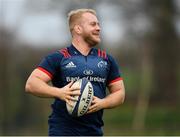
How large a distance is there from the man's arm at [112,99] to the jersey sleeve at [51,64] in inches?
20.8

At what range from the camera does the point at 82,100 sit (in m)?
6.37

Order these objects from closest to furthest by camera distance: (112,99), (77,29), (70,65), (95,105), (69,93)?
(69,93) < (95,105) < (70,65) < (112,99) < (77,29)

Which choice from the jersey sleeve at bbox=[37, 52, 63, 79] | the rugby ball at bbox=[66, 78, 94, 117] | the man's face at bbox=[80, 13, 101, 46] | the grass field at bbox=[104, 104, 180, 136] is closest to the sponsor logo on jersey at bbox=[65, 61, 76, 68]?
the jersey sleeve at bbox=[37, 52, 63, 79]

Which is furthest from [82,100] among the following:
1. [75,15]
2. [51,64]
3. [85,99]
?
[75,15]

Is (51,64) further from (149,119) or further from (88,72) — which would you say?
(149,119)

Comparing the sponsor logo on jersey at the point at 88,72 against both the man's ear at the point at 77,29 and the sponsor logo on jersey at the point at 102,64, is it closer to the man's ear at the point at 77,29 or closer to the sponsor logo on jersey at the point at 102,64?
the sponsor logo on jersey at the point at 102,64

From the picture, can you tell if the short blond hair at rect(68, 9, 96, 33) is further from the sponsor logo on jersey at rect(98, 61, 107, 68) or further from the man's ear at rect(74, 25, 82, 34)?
the sponsor logo on jersey at rect(98, 61, 107, 68)

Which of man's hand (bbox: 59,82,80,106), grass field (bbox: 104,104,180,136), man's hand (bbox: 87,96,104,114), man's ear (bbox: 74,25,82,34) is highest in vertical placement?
man's ear (bbox: 74,25,82,34)

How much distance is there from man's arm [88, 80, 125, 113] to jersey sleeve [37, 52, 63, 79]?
53 centimetres

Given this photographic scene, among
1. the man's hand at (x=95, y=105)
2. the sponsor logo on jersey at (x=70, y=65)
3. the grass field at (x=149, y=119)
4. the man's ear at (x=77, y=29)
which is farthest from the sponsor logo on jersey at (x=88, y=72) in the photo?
the grass field at (x=149, y=119)

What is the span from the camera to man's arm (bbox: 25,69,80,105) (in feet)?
20.9

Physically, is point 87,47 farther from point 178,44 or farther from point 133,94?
point 133,94

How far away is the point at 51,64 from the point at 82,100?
20.9 inches

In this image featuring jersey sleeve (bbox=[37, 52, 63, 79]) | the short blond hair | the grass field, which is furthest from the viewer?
the grass field
